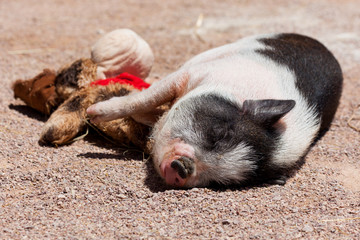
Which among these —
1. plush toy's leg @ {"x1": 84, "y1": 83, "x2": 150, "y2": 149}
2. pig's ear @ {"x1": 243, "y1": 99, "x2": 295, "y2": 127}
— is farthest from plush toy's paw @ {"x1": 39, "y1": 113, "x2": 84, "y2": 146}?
pig's ear @ {"x1": 243, "y1": 99, "x2": 295, "y2": 127}

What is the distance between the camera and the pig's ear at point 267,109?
11.9ft

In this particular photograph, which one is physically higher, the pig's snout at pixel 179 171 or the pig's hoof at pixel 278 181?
the pig's snout at pixel 179 171

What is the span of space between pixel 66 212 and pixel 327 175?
2113 millimetres

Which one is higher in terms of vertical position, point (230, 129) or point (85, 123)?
point (230, 129)

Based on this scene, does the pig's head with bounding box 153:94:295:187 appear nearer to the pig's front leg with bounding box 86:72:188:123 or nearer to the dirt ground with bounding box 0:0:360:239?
the dirt ground with bounding box 0:0:360:239

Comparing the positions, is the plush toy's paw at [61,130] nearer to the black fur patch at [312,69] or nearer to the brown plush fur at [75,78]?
the brown plush fur at [75,78]

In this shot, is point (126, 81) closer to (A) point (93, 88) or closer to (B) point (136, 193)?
(A) point (93, 88)

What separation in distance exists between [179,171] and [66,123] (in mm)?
1404

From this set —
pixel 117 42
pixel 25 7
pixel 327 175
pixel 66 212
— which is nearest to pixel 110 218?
pixel 66 212

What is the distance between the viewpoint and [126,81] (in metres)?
4.84

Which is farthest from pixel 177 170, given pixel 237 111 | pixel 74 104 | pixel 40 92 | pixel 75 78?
pixel 40 92

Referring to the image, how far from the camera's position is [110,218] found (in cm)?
320

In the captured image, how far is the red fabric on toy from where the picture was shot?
475 centimetres

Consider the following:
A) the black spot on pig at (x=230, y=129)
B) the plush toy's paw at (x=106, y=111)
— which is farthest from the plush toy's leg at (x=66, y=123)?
the black spot on pig at (x=230, y=129)
